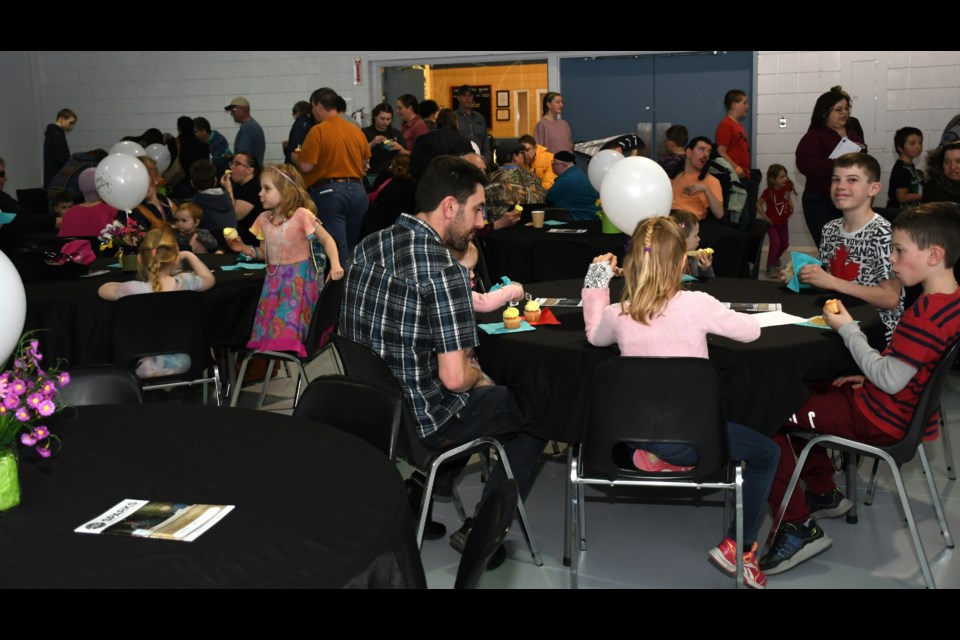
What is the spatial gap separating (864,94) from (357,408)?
8971 millimetres

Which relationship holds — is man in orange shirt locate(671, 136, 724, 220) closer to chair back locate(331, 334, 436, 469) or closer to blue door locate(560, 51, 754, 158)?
chair back locate(331, 334, 436, 469)

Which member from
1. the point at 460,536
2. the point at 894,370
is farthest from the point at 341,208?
the point at 894,370

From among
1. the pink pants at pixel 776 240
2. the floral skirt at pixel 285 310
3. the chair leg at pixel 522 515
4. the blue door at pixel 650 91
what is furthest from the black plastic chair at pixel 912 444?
the blue door at pixel 650 91

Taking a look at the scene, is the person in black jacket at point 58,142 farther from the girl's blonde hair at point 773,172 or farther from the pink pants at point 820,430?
the pink pants at point 820,430

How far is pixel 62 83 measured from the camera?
512 inches

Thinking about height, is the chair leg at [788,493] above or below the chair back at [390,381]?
below

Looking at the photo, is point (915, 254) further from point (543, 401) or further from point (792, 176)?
point (792, 176)

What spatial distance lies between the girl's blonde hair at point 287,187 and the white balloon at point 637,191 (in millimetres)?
1509

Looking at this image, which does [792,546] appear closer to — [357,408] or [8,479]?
[357,408]

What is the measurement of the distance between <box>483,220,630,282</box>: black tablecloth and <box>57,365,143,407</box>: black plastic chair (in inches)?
118

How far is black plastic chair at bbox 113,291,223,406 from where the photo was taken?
12.6 feet

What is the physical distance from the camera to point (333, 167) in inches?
291

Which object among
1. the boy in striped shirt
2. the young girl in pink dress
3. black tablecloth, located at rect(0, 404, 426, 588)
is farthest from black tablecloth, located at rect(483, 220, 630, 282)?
black tablecloth, located at rect(0, 404, 426, 588)

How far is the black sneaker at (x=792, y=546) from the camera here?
307 cm
